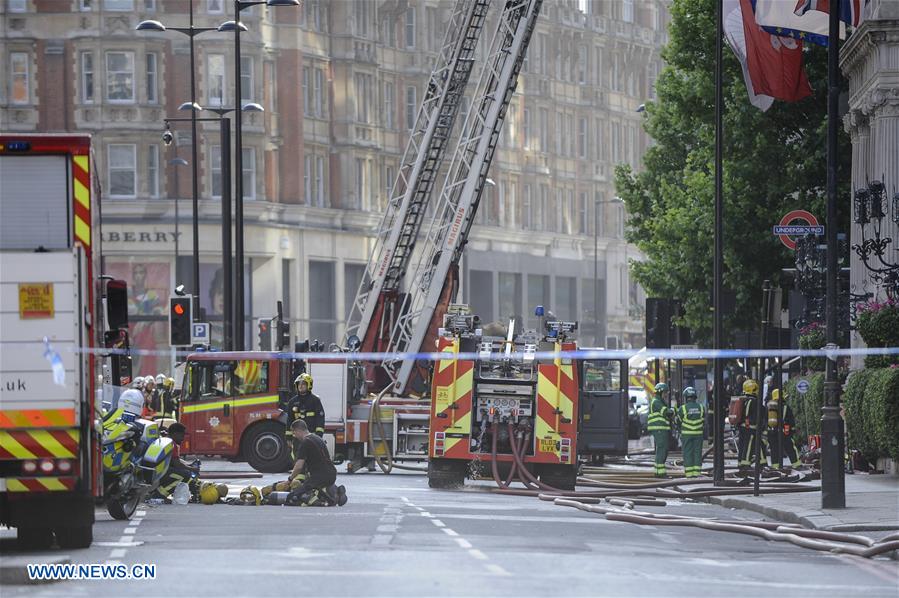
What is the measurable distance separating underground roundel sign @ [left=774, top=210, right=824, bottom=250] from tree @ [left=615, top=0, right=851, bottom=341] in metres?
10.9

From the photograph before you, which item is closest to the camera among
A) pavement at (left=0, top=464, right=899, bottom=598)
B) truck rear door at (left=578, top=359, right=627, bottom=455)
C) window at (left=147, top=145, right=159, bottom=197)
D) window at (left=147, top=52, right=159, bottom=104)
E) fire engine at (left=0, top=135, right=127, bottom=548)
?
pavement at (left=0, top=464, right=899, bottom=598)

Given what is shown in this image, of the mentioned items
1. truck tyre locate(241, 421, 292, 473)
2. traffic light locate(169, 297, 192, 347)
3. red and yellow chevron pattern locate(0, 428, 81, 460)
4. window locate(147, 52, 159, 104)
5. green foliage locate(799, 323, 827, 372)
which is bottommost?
truck tyre locate(241, 421, 292, 473)

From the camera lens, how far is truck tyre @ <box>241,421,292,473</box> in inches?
1478

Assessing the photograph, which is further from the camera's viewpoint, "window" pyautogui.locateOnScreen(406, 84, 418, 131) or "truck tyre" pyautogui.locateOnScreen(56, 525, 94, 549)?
"window" pyautogui.locateOnScreen(406, 84, 418, 131)

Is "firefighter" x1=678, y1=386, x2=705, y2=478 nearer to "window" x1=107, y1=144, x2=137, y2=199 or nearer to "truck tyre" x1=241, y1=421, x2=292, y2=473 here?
"truck tyre" x1=241, y1=421, x2=292, y2=473

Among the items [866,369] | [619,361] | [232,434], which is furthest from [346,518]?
[619,361]

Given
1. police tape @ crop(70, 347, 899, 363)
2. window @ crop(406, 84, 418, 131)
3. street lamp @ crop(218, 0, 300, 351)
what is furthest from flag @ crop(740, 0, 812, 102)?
window @ crop(406, 84, 418, 131)

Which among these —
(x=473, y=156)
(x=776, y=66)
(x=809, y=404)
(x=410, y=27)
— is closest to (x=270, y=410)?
(x=473, y=156)

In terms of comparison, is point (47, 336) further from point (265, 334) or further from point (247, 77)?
point (247, 77)

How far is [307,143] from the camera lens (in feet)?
251

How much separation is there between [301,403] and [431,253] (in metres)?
8.02

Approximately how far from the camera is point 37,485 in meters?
18.1

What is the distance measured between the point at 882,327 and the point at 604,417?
34.1ft

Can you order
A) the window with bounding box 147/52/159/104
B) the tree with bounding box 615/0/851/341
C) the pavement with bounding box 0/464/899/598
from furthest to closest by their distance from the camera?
the window with bounding box 147/52/159/104 → the tree with bounding box 615/0/851/341 → the pavement with bounding box 0/464/899/598
